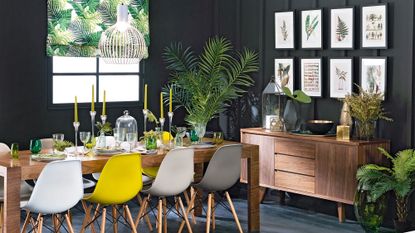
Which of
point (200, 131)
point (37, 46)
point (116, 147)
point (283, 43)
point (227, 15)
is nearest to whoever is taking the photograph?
point (116, 147)

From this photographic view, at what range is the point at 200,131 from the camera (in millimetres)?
6656

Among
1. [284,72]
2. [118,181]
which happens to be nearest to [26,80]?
[118,181]

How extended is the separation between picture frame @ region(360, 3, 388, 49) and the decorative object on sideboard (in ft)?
1.54

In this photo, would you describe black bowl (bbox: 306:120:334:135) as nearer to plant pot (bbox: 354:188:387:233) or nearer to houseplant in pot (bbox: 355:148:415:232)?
houseplant in pot (bbox: 355:148:415:232)

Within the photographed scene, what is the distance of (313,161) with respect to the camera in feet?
23.4

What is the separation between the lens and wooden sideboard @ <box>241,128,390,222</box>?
22.2 ft

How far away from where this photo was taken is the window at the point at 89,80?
7645 millimetres

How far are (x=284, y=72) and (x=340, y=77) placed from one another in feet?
2.55

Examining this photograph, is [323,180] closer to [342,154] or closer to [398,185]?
[342,154]

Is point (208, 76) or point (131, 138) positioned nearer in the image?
point (131, 138)

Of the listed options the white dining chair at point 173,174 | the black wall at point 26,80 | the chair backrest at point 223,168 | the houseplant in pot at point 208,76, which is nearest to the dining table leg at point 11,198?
the white dining chair at point 173,174

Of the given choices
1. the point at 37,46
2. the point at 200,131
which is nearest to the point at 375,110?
the point at 200,131

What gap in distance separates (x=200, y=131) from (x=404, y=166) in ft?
5.86

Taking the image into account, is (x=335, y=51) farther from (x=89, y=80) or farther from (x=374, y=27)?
(x=89, y=80)
